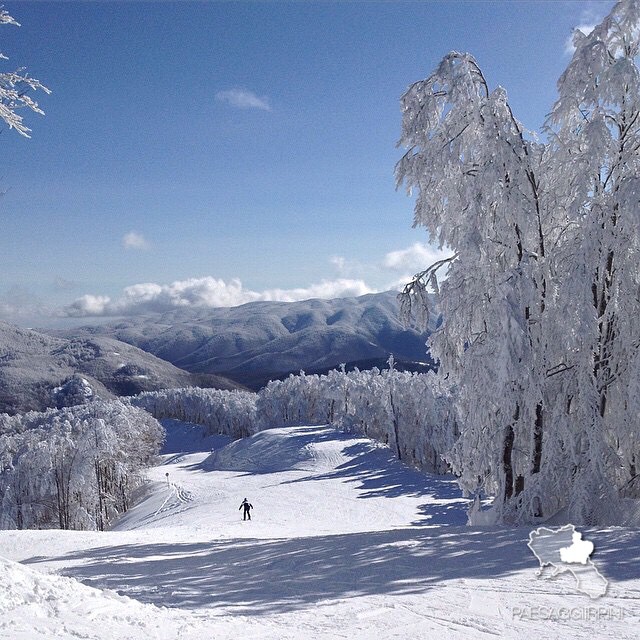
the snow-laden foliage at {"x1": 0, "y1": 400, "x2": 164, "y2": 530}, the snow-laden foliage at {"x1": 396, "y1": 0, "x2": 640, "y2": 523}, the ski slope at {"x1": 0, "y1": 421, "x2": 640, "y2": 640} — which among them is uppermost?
the snow-laden foliage at {"x1": 396, "y1": 0, "x2": 640, "y2": 523}

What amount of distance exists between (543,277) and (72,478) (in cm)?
4244

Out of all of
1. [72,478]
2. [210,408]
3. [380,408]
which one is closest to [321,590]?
[72,478]

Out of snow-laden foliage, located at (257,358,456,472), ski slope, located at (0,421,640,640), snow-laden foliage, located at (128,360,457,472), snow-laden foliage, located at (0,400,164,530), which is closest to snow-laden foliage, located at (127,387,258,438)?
snow-laden foliage, located at (128,360,457,472)

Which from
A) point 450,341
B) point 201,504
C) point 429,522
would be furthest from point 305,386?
point 450,341

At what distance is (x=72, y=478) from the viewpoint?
136 feet

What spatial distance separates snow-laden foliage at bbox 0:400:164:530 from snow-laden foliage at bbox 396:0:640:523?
3885 cm

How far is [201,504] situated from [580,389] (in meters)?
33.1

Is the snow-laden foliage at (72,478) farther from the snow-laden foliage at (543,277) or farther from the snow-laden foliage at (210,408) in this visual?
the snow-laden foliage at (210,408)

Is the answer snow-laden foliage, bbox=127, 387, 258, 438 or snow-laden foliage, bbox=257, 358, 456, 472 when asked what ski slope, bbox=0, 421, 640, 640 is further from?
snow-laden foliage, bbox=127, 387, 258, 438

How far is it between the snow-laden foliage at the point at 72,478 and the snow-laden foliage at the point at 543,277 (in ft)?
127

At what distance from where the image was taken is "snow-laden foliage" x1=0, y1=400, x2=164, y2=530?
41.7 meters

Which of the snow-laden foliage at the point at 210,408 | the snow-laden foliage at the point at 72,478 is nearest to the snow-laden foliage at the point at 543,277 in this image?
the snow-laden foliage at the point at 72,478

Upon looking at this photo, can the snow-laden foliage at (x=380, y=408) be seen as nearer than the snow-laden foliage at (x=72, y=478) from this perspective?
No

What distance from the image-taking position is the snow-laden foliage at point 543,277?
10242 millimetres
